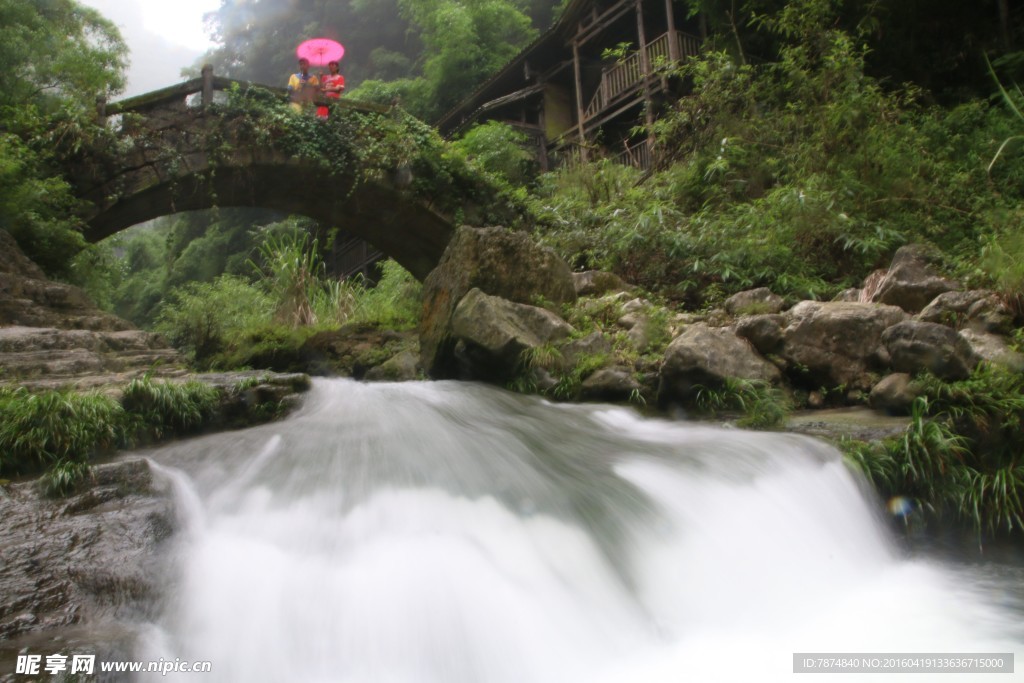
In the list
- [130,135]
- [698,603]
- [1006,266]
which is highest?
[130,135]

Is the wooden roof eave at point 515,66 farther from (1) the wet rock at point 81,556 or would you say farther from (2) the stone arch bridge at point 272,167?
(1) the wet rock at point 81,556

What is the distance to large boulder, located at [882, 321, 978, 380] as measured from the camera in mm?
4734

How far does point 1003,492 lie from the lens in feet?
13.4

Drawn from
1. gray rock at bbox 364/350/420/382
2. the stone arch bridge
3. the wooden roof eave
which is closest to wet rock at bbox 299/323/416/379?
gray rock at bbox 364/350/420/382

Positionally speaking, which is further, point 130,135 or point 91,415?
point 130,135

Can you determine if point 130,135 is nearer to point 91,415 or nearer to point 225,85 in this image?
point 225,85

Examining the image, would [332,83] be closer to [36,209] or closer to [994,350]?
[36,209]

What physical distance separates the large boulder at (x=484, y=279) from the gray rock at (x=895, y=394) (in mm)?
3454

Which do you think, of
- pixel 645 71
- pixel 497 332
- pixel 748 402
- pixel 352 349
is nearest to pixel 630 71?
pixel 645 71

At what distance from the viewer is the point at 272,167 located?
36.8ft

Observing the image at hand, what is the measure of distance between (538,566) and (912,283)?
470 centimetres

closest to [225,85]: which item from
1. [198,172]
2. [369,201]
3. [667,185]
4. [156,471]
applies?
[198,172]

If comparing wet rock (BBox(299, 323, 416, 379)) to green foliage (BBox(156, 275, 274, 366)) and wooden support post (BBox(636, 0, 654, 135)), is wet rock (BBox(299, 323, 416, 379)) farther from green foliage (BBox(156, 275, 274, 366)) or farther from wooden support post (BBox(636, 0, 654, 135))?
wooden support post (BBox(636, 0, 654, 135))

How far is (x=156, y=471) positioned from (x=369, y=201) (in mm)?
8603
